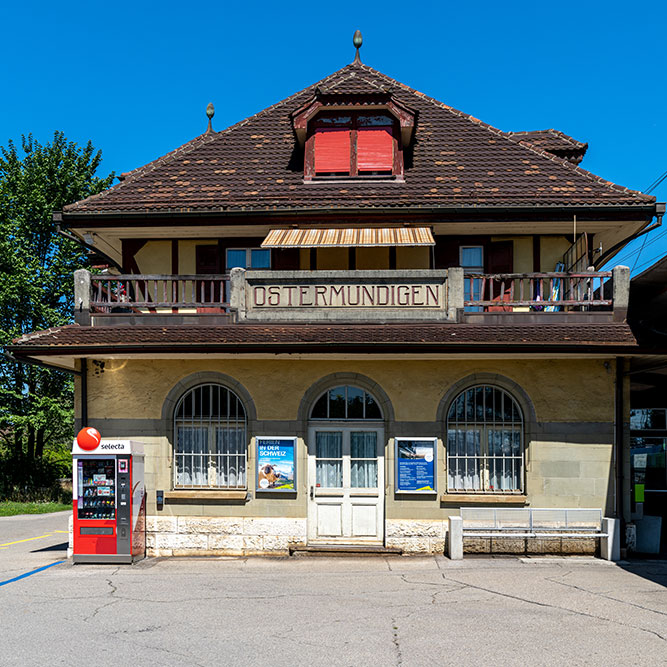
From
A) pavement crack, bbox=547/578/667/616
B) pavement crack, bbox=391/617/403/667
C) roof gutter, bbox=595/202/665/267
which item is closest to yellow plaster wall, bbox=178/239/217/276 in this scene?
roof gutter, bbox=595/202/665/267

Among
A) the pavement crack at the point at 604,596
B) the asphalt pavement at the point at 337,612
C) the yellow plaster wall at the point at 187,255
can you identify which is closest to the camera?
the asphalt pavement at the point at 337,612

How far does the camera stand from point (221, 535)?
13.2 metres

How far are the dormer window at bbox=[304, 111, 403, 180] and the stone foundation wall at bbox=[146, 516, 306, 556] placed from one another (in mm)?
7327

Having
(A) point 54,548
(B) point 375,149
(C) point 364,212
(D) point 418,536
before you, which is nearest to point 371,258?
(C) point 364,212

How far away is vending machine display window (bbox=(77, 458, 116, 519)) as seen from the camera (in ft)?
40.3

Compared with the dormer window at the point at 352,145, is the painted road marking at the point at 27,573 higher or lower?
lower

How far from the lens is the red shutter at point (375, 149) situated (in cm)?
1536

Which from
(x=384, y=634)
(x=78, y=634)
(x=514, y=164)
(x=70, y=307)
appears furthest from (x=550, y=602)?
(x=70, y=307)

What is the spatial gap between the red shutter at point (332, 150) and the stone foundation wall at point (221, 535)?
7.46m

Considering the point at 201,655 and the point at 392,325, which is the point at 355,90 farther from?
the point at 201,655

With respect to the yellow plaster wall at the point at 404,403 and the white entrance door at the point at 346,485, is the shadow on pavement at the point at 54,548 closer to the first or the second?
the yellow plaster wall at the point at 404,403

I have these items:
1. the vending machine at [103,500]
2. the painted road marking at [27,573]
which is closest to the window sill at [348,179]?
the vending machine at [103,500]

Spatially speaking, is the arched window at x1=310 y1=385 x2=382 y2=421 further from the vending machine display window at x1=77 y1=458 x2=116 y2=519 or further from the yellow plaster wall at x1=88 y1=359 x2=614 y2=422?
the vending machine display window at x1=77 y1=458 x2=116 y2=519

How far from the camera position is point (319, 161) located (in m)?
15.4
